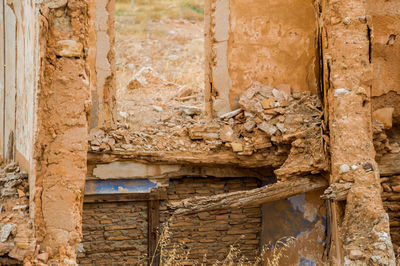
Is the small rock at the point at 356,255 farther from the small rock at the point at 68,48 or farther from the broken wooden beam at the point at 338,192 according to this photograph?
the small rock at the point at 68,48

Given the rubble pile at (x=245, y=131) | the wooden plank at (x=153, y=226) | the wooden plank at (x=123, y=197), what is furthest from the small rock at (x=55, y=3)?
the wooden plank at (x=153, y=226)

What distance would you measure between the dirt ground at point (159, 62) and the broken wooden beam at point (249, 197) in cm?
171

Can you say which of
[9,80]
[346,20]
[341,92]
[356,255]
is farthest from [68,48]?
[356,255]

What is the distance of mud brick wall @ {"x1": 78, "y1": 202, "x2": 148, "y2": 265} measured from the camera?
684 cm

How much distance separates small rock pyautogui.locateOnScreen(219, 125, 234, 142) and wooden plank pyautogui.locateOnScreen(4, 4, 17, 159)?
98.8 inches

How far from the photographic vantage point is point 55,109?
13.4ft

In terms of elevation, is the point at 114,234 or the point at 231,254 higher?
the point at 114,234

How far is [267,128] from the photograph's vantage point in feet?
21.0

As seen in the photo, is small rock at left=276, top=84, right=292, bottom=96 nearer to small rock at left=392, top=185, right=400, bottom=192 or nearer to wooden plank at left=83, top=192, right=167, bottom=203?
small rock at left=392, top=185, right=400, bottom=192

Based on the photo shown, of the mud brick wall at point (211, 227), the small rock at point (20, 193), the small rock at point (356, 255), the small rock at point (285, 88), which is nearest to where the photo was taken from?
the small rock at point (20, 193)

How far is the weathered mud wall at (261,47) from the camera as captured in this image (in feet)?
22.2

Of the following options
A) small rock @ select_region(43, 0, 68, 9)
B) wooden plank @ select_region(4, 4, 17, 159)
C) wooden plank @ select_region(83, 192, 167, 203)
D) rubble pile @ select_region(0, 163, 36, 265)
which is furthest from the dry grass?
small rock @ select_region(43, 0, 68, 9)

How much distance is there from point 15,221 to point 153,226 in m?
3.12

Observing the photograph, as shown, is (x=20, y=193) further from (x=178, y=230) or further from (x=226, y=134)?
(x=178, y=230)
